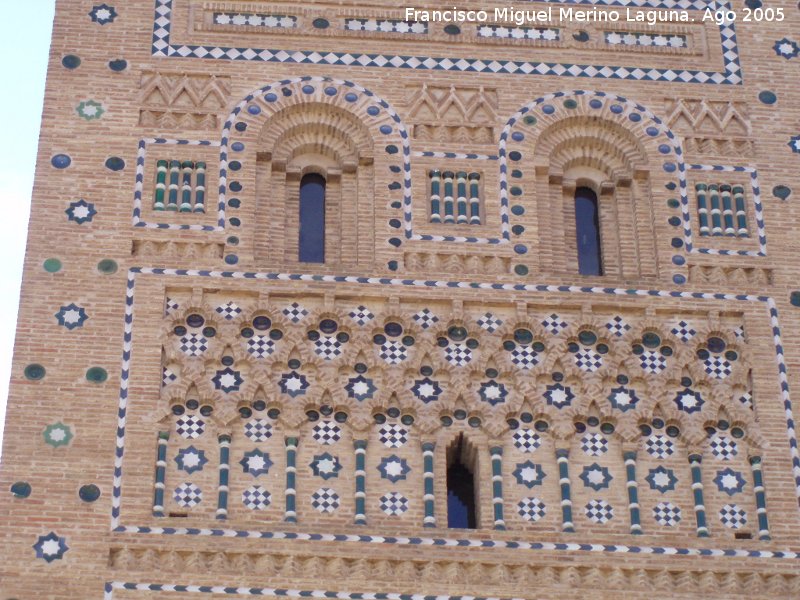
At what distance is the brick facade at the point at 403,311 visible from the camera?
1581 centimetres

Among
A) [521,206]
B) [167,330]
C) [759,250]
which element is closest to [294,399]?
[167,330]

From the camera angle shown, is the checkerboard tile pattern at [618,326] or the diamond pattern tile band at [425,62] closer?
the checkerboard tile pattern at [618,326]

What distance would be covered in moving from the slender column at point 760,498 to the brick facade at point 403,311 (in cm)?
3

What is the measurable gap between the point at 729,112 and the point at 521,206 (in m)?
1.86

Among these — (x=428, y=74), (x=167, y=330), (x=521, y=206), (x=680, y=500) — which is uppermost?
(x=428, y=74)

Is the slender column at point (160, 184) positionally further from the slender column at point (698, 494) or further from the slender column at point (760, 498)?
the slender column at point (760, 498)

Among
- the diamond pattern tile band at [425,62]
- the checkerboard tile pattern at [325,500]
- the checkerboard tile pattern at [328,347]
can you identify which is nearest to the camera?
the checkerboard tile pattern at [325,500]

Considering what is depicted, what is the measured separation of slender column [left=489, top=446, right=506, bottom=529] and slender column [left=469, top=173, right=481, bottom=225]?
1908 mm

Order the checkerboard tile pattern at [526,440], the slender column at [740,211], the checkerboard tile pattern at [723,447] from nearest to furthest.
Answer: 1. the checkerboard tile pattern at [526,440]
2. the checkerboard tile pattern at [723,447]
3. the slender column at [740,211]

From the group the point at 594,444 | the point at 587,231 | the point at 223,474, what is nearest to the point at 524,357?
the point at 594,444

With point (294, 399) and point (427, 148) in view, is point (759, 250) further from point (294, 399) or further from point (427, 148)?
point (294, 399)

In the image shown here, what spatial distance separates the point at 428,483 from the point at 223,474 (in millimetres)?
1359

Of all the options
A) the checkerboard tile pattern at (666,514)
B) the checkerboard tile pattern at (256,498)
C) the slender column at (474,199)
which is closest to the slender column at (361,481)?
the checkerboard tile pattern at (256,498)

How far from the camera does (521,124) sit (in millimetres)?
17938
